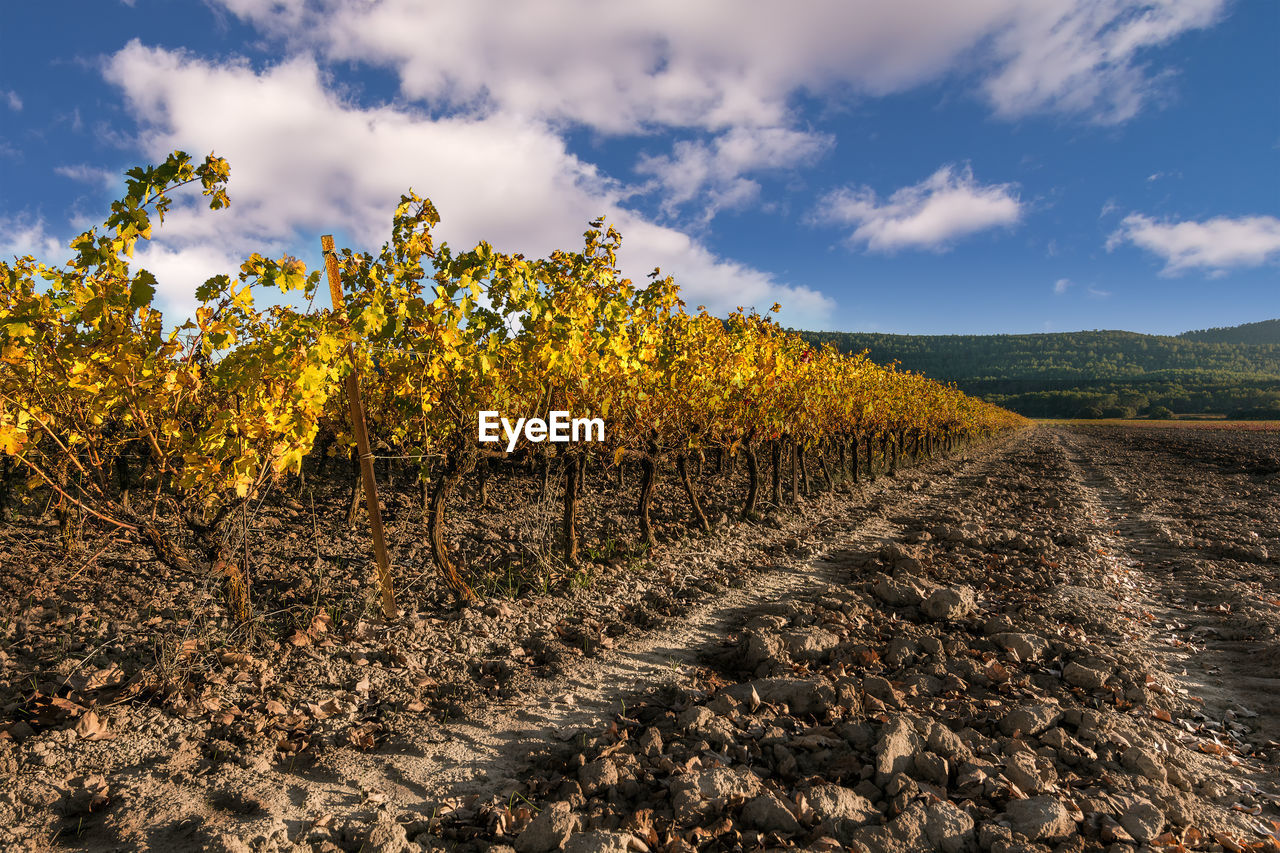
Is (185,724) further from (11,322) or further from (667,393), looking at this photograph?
(667,393)

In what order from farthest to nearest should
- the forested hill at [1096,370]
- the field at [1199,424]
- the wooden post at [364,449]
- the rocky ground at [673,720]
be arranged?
the forested hill at [1096,370]
the field at [1199,424]
the wooden post at [364,449]
the rocky ground at [673,720]

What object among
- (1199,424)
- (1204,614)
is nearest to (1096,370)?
(1199,424)

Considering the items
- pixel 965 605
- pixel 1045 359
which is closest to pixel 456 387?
pixel 965 605

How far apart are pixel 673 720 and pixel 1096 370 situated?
207791mm

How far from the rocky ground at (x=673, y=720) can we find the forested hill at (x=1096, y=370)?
314ft

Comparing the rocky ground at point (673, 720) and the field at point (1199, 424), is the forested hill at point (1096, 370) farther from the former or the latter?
the rocky ground at point (673, 720)

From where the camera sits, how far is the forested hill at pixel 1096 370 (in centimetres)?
10600

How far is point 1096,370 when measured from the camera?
166 meters

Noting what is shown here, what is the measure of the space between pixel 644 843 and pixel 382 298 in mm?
4196

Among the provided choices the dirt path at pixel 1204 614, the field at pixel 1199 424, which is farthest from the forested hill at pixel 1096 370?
the dirt path at pixel 1204 614

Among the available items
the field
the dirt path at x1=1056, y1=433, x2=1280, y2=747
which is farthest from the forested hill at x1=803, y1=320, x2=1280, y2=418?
the dirt path at x1=1056, y1=433, x2=1280, y2=747

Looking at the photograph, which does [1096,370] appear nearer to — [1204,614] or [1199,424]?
[1199,424]

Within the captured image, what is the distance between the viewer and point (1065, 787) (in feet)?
9.78

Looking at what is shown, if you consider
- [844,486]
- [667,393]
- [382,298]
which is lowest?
[844,486]
